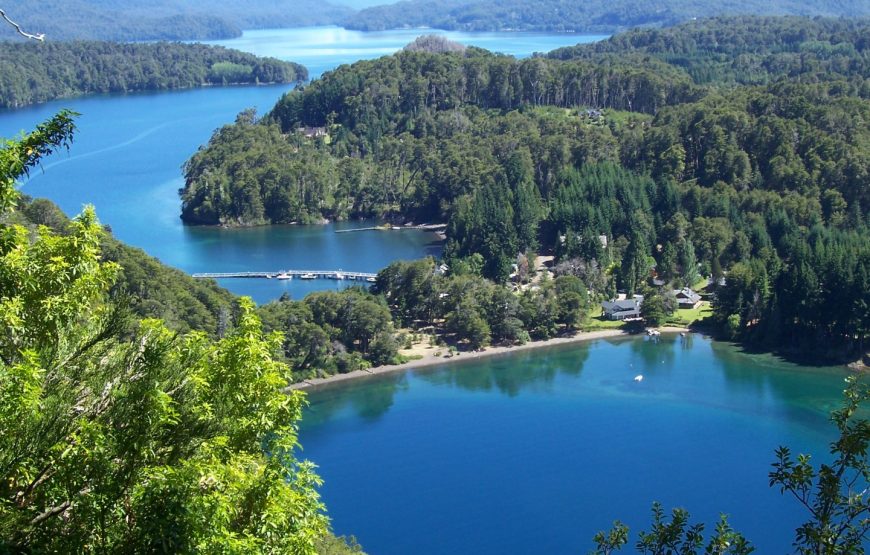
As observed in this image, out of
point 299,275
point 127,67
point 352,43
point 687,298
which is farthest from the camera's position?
point 352,43

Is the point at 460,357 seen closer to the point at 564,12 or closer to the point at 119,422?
the point at 119,422

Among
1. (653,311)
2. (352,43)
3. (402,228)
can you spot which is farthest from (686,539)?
(352,43)

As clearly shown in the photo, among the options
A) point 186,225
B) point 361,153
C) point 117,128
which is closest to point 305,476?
point 186,225

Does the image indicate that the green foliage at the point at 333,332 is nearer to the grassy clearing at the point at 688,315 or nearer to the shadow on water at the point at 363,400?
the shadow on water at the point at 363,400

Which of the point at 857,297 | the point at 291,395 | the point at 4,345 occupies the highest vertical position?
the point at 4,345

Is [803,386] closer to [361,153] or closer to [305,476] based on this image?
[305,476]

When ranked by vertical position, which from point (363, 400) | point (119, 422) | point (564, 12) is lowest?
point (363, 400)

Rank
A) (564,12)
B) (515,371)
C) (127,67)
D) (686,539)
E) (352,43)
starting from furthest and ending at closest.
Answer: (564,12) < (352,43) < (127,67) < (515,371) < (686,539)
